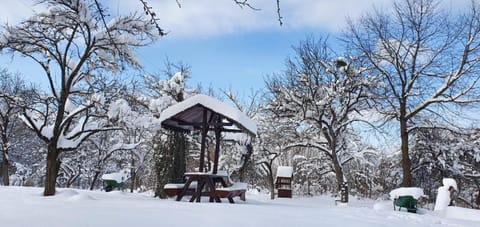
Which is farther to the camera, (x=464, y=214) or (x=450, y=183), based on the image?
(x=450, y=183)

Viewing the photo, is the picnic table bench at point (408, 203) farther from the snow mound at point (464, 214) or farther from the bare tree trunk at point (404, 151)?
the bare tree trunk at point (404, 151)

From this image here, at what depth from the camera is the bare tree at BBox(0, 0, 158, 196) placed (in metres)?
9.26

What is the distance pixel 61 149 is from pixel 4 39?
3101 mm

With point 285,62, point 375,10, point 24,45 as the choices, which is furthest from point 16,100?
point 375,10

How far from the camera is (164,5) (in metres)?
2.87

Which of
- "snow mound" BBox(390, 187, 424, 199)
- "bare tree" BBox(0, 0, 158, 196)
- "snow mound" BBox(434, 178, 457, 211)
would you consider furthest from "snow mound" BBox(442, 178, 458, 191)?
"bare tree" BBox(0, 0, 158, 196)

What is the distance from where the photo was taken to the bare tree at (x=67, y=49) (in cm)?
926

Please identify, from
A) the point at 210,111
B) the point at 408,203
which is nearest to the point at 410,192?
the point at 408,203

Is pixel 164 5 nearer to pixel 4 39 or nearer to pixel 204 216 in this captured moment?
pixel 204 216

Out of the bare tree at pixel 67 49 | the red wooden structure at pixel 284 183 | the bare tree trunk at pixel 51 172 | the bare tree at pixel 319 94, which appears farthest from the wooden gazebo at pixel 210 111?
the red wooden structure at pixel 284 183

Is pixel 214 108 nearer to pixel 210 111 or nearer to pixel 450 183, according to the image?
pixel 210 111

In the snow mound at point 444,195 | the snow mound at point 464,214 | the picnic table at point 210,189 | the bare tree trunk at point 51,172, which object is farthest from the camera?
the snow mound at point 444,195

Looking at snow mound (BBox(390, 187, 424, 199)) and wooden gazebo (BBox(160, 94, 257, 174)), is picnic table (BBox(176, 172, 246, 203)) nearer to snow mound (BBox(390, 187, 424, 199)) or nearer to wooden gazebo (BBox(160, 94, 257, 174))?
wooden gazebo (BBox(160, 94, 257, 174))

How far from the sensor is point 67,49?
10.2 meters
